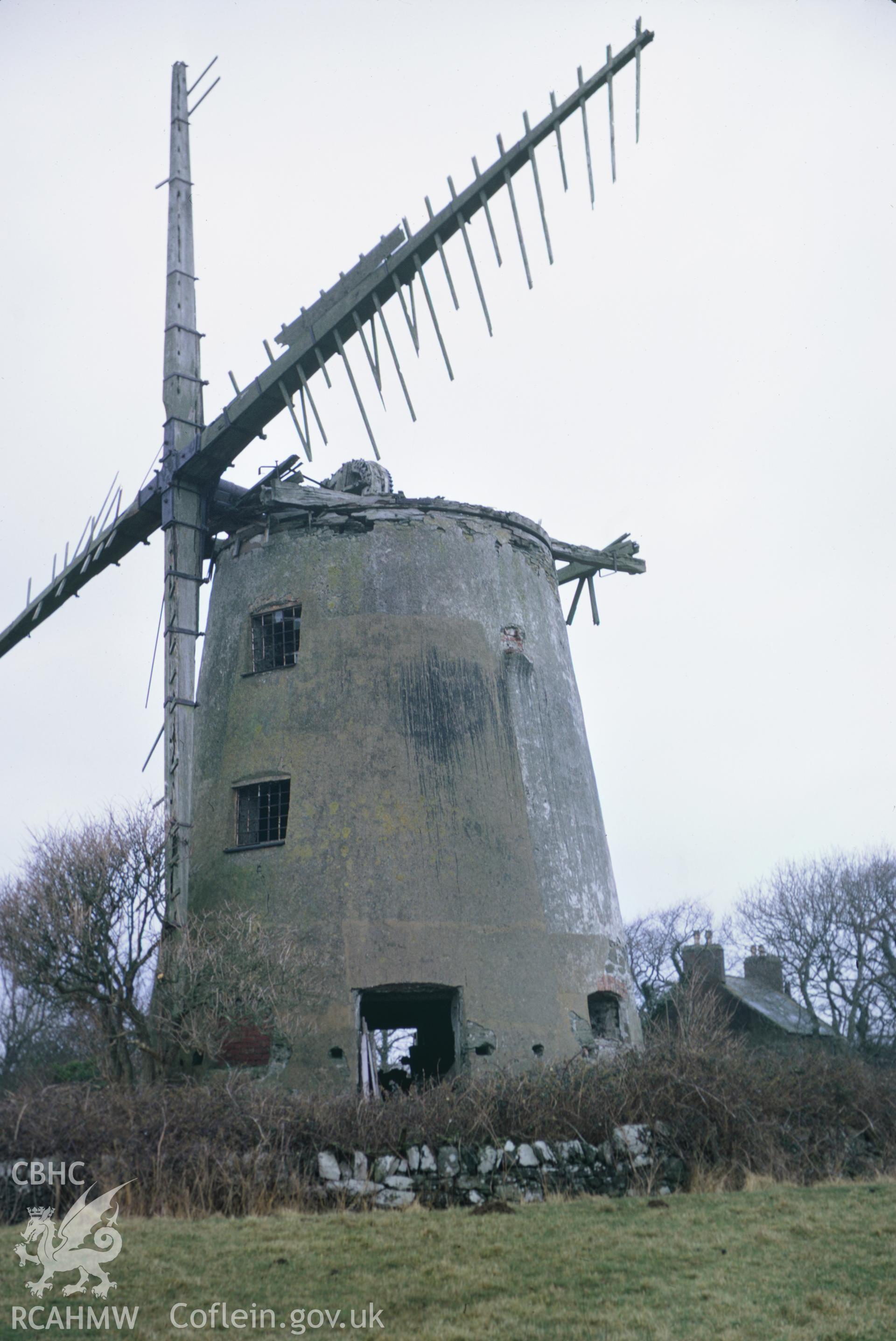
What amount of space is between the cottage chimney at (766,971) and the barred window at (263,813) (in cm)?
2231

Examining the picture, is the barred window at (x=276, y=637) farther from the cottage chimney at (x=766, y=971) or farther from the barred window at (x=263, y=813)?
the cottage chimney at (x=766, y=971)

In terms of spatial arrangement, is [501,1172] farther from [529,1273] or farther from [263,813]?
[263,813]

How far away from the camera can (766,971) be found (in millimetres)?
34062

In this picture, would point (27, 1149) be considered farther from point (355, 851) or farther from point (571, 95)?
point (571, 95)

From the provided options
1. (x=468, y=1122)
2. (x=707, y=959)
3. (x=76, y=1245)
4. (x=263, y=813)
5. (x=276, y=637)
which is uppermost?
(x=276, y=637)

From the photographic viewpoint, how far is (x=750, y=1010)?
30.2 m

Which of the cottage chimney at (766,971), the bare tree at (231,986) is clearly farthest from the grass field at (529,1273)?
the cottage chimney at (766,971)

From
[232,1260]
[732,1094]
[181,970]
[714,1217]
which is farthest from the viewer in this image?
[181,970]

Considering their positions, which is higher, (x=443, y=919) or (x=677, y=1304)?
(x=443, y=919)

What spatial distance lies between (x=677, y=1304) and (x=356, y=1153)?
3.96 m

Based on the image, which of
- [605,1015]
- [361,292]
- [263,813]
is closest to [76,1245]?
[263,813]

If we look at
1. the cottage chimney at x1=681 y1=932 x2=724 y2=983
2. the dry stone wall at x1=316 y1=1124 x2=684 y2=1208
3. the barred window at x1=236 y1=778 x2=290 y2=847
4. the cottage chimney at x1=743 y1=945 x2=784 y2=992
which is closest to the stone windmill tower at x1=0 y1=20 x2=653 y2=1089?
the barred window at x1=236 y1=778 x2=290 y2=847

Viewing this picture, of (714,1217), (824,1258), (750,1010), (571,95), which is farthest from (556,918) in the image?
(750,1010)

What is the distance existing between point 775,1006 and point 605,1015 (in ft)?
58.5
